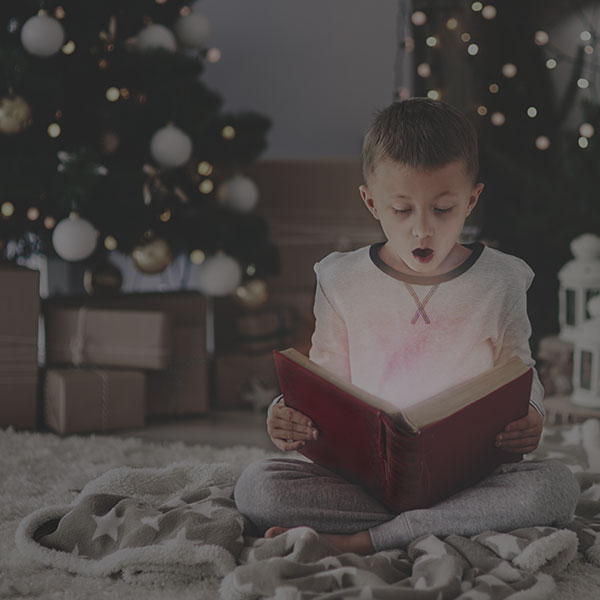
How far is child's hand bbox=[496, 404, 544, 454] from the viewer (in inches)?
39.9

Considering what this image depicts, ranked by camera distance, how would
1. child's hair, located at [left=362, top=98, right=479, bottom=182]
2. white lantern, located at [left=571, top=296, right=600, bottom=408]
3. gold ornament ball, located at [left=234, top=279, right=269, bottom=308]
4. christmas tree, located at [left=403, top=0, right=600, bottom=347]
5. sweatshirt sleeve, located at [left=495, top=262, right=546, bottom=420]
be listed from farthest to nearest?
1. christmas tree, located at [left=403, top=0, right=600, bottom=347]
2. gold ornament ball, located at [left=234, top=279, right=269, bottom=308]
3. white lantern, located at [left=571, top=296, right=600, bottom=408]
4. sweatshirt sleeve, located at [left=495, top=262, right=546, bottom=420]
5. child's hair, located at [left=362, top=98, right=479, bottom=182]

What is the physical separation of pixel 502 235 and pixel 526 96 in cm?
38

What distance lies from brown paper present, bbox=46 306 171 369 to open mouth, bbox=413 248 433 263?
93 cm

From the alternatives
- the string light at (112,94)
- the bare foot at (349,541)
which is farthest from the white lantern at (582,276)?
the string light at (112,94)

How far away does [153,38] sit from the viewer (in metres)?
1.90

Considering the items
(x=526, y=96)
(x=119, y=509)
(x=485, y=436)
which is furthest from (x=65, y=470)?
(x=526, y=96)

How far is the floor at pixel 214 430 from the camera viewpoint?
1.75 m

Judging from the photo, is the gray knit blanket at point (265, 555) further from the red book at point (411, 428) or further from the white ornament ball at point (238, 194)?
Answer: the white ornament ball at point (238, 194)

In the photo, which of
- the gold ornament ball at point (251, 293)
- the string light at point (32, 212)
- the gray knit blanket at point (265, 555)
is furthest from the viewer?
the gold ornament ball at point (251, 293)

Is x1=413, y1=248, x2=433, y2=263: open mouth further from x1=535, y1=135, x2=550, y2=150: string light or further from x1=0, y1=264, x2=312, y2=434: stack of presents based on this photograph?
x1=535, y1=135, x2=550, y2=150: string light

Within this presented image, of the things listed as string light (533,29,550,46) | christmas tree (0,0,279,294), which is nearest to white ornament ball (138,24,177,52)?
christmas tree (0,0,279,294)

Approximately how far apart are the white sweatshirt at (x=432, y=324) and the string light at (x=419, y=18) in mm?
1237

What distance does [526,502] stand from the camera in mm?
998

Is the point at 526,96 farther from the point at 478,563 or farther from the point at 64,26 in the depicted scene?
the point at 478,563
